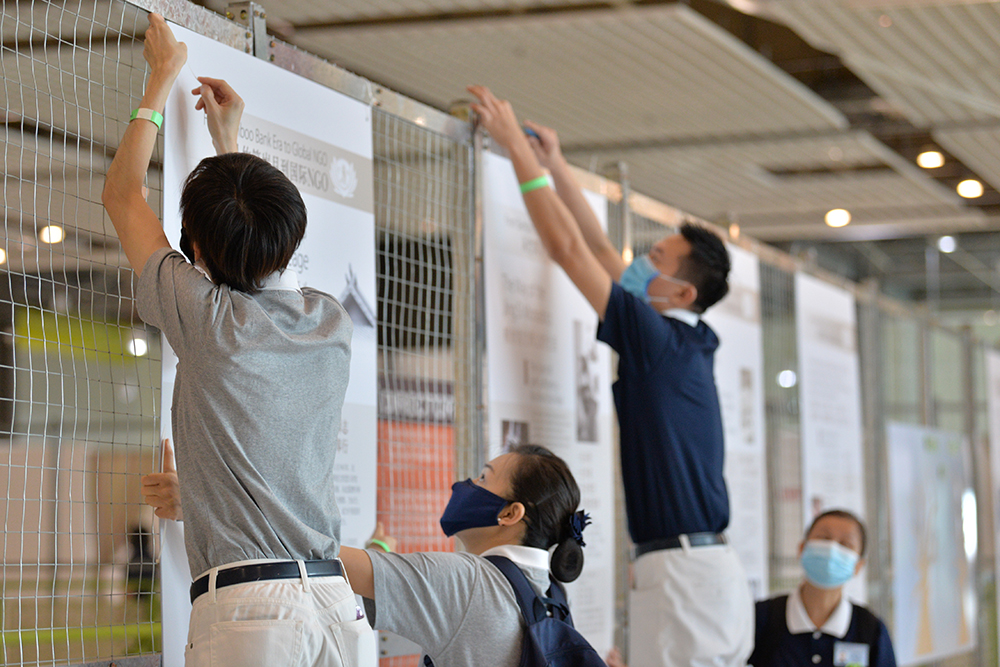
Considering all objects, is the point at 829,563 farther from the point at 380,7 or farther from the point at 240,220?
the point at 380,7

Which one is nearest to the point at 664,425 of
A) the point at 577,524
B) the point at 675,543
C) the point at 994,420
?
the point at 675,543

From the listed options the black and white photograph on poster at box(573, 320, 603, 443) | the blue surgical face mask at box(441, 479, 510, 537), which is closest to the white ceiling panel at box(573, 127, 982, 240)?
the black and white photograph on poster at box(573, 320, 603, 443)

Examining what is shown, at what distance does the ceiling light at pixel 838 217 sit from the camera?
30.4 feet

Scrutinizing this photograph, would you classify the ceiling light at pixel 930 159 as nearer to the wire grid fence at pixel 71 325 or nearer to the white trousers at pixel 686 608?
the white trousers at pixel 686 608

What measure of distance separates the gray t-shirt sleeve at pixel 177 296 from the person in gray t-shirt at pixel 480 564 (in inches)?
16.6

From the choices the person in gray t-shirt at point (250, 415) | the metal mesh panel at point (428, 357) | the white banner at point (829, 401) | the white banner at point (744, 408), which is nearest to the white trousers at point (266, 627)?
the person in gray t-shirt at point (250, 415)

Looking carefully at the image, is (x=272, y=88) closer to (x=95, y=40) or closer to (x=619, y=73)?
(x=95, y=40)

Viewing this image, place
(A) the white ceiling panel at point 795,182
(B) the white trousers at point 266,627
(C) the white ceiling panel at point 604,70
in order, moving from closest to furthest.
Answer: (B) the white trousers at point 266,627
(C) the white ceiling panel at point 604,70
(A) the white ceiling panel at point 795,182

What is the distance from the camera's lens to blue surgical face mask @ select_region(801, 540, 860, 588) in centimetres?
397

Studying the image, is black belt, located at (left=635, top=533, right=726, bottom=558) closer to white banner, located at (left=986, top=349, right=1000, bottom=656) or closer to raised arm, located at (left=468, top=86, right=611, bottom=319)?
raised arm, located at (left=468, top=86, right=611, bottom=319)

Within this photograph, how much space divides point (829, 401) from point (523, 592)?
3.59 meters

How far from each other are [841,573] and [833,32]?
2.86 m

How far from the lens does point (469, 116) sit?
3160 mm

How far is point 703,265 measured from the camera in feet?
10.8
